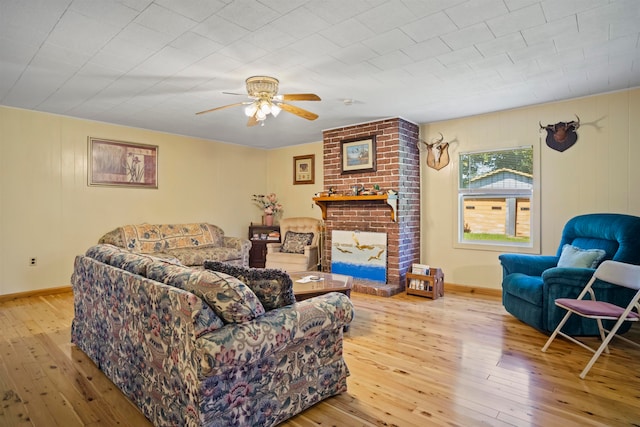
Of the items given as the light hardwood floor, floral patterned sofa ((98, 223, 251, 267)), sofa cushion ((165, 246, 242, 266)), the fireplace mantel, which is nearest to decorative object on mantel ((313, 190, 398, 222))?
the fireplace mantel

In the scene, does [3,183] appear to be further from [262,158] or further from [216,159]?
→ [262,158]

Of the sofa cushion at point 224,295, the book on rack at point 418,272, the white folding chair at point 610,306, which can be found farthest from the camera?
the book on rack at point 418,272

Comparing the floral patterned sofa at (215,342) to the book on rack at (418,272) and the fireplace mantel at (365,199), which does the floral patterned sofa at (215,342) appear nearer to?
the book on rack at (418,272)

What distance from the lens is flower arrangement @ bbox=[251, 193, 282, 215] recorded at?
7.03 m

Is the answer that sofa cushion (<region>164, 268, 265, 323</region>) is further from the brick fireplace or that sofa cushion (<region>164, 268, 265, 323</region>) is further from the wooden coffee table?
the brick fireplace

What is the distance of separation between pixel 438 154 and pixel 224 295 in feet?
14.1

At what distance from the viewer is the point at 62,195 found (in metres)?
4.87

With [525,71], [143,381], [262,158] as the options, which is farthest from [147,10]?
[262,158]

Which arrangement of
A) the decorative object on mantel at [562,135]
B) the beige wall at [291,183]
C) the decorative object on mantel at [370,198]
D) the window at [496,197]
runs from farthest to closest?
1. the beige wall at [291,183]
2. the decorative object on mantel at [370,198]
3. the window at [496,197]
4. the decorative object on mantel at [562,135]

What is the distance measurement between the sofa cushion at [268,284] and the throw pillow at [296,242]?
3.80m

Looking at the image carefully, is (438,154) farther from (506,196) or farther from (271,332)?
(271,332)

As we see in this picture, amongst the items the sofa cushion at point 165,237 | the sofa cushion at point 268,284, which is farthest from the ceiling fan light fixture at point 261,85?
the sofa cushion at point 165,237

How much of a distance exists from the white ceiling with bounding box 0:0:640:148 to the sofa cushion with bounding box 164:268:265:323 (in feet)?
5.47

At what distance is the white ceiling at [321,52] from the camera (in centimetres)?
229
